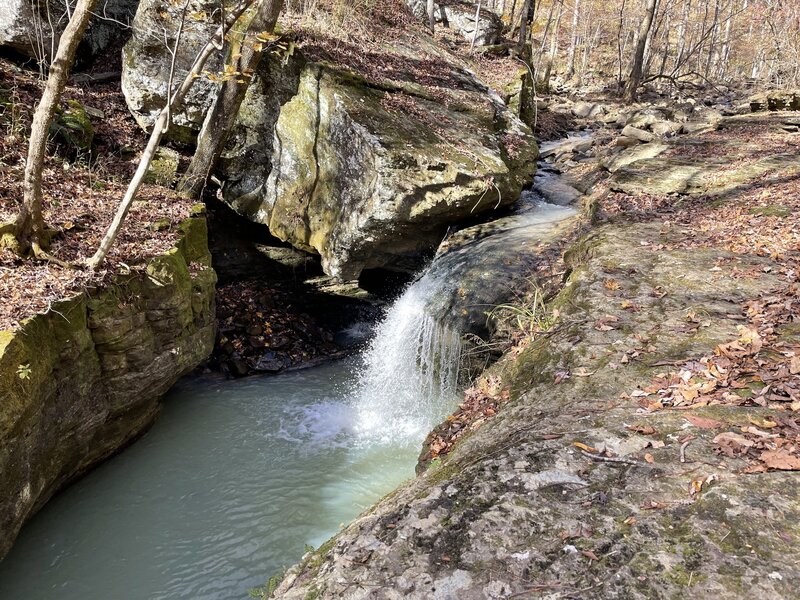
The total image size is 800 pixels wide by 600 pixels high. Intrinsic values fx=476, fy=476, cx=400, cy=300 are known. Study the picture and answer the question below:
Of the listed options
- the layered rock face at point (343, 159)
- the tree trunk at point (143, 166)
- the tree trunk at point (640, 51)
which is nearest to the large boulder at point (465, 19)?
the tree trunk at point (640, 51)

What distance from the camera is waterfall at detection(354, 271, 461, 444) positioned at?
24.3 feet

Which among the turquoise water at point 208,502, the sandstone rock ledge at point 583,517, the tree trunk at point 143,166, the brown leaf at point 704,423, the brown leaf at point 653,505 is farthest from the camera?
the tree trunk at point 143,166

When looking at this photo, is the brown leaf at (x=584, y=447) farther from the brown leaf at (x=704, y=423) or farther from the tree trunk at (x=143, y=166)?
the tree trunk at (x=143, y=166)

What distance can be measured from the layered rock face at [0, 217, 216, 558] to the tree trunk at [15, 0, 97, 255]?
3.40 feet

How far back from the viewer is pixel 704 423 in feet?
9.77

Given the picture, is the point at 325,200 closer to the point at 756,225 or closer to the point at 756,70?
the point at 756,225

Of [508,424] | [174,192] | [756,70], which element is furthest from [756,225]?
[756,70]

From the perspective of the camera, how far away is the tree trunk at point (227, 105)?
26.3ft

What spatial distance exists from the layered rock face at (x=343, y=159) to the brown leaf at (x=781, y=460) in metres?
6.31

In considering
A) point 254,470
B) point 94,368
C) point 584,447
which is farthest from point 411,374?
point 584,447

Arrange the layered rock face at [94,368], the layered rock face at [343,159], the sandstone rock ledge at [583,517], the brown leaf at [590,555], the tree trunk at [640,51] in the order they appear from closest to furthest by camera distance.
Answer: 1. the sandstone rock ledge at [583,517]
2. the brown leaf at [590,555]
3. the layered rock face at [94,368]
4. the layered rock face at [343,159]
5. the tree trunk at [640,51]

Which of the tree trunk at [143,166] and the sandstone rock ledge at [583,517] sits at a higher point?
the tree trunk at [143,166]

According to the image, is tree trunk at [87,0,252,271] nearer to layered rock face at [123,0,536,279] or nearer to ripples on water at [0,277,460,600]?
ripples on water at [0,277,460,600]

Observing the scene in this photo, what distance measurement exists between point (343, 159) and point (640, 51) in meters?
15.9
